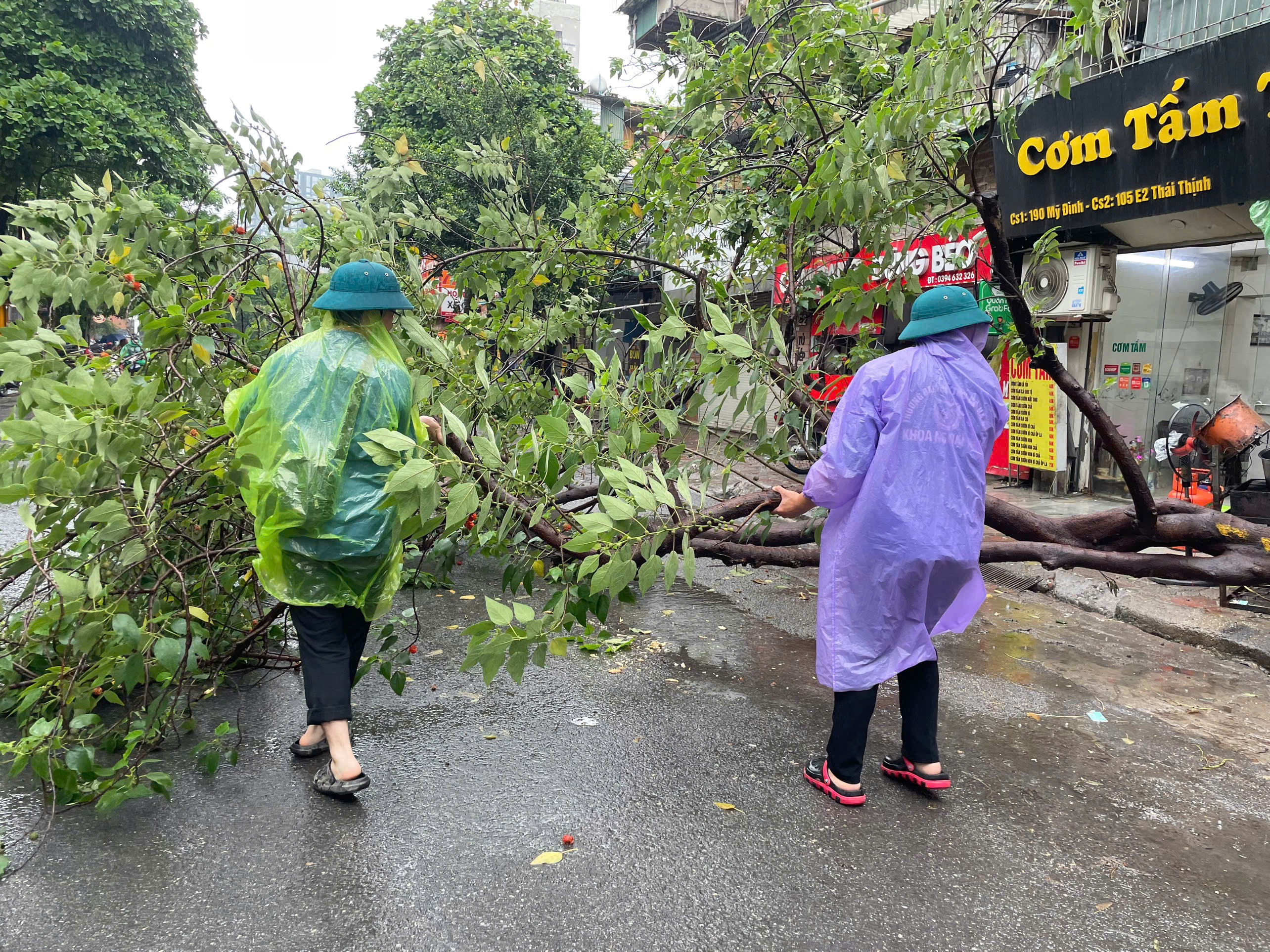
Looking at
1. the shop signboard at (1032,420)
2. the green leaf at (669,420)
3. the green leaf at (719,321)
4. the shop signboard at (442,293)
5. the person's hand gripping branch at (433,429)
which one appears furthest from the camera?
the shop signboard at (1032,420)

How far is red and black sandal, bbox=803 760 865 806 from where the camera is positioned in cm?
292

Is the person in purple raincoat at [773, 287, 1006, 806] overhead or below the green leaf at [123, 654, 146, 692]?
overhead

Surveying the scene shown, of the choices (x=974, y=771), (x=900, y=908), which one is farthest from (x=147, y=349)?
(x=974, y=771)

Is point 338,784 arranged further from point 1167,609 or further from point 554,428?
point 1167,609

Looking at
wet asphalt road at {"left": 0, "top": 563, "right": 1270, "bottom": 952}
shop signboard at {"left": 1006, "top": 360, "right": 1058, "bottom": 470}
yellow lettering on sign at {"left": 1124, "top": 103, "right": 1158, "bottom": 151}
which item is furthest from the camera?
shop signboard at {"left": 1006, "top": 360, "right": 1058, "bottom": 470}

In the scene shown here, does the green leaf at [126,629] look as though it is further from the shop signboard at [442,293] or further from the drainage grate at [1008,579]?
the drainage grate at [1008,579]

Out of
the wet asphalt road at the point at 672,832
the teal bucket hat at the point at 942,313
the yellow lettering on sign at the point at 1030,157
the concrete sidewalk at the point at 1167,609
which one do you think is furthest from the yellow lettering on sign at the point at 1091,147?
the teal bucket hat at the point at 942,313

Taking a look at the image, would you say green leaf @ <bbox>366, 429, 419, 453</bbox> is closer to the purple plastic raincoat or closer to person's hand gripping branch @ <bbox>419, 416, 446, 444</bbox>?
person's hand gripping branch @ <bbox>419, 416, 446, 444</bbox>

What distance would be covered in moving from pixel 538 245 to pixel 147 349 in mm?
2054

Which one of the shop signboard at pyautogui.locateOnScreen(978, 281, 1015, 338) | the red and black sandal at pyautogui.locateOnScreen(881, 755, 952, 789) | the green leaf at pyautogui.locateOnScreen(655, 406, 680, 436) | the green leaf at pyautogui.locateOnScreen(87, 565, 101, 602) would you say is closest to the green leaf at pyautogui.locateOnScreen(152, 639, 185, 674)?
the green leaf at pyautogui.locateOnScreen(87, 565, 101, 602)

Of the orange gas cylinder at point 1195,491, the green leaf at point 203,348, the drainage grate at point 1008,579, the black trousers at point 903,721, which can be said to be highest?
the green leaf at point 203,348

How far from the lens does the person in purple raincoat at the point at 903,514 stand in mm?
2795

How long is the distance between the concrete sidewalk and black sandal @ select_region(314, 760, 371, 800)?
362 cm

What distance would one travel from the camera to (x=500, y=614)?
2445 mm
